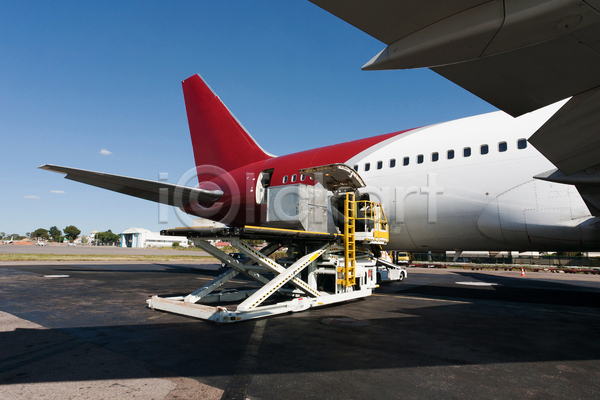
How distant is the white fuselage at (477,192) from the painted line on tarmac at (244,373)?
7419 mm

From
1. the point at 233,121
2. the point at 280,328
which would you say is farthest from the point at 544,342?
the point at 233,121

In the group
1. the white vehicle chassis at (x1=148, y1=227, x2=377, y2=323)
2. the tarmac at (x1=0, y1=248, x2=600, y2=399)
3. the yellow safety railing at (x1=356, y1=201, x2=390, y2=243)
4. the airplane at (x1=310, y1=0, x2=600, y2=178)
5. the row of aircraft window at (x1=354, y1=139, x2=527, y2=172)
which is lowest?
the tarmac at (x1=0, y1=248, x2=600, y2=399)

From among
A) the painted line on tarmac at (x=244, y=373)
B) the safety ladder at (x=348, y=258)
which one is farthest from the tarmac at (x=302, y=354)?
the safety ladder at (x=348, y=258)

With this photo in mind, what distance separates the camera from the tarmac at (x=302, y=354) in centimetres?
400

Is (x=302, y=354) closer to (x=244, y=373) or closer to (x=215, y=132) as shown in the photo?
(x=244, y=373)

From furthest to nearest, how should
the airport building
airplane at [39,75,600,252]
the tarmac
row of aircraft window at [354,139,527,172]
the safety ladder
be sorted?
the airport building
the safety ladder
row of aircraft window at [354,139,527,172]
airplane at [39,75,600,252]
the tarmac

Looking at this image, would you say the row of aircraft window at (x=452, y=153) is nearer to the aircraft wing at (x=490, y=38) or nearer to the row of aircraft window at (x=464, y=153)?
the row of aircraft window at (x=464, y=153)

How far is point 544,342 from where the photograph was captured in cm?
634

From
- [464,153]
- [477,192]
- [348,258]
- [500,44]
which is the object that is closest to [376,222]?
[348,258]

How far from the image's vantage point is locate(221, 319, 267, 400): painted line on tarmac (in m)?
3.81

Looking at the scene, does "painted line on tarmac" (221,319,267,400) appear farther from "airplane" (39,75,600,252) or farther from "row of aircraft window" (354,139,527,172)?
"row of aircraft window" (354,139,527,172)

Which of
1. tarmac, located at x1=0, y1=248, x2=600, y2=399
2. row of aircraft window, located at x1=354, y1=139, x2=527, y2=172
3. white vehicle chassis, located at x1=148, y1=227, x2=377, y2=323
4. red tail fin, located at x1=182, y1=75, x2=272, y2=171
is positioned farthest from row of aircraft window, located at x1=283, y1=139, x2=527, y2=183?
red tail fin, located at x1=182, y1=75, x2=272, y2=171

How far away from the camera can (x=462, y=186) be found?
10531 millimetres

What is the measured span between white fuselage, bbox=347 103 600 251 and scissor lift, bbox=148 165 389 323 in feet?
3.91
